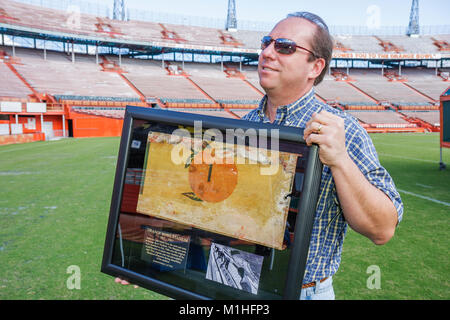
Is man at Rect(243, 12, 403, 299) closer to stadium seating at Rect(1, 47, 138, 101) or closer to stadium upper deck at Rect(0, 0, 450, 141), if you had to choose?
stadium upper deck at Rect(0, 0, 450, 141)

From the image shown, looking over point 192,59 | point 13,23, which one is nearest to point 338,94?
point 192,59

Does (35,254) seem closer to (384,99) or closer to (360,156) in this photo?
(360,156)

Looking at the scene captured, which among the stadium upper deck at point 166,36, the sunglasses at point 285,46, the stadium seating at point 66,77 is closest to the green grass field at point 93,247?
the sunglasses at point 285,46

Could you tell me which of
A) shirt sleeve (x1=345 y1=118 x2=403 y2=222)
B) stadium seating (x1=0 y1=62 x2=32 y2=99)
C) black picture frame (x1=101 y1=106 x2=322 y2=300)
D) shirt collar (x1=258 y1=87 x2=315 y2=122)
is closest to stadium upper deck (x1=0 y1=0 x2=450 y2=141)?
stadium seating (x1=0 y1=62 x2=32 y2=99)

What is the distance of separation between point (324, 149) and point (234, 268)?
54cm

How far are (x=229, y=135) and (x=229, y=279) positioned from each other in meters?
0.53

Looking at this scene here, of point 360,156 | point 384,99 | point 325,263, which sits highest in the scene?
point 384,99

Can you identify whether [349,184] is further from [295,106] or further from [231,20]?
[231,20]

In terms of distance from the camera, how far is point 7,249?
368cm

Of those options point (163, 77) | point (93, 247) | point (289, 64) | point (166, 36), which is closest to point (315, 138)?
point (289, 64)

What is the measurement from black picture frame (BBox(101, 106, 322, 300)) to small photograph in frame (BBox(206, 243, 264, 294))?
0.03 metres

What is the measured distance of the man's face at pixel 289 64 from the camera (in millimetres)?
1436

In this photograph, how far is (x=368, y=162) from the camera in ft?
3.96

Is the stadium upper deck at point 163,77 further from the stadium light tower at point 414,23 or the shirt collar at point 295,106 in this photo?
the shirt collar at point 295,106
